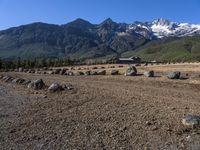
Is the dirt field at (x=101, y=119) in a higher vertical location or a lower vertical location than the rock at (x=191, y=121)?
lower

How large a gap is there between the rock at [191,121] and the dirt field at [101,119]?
228 mm

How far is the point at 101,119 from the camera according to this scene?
16344 millimetres

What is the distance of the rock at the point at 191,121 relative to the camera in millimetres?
14289

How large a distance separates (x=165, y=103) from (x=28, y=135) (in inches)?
289

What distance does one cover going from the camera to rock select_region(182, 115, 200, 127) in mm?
14289

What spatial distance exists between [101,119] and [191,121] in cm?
368

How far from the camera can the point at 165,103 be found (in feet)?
62.7

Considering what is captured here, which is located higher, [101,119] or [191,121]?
[191,121]

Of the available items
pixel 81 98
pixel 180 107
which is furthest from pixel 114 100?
pixel 180 107

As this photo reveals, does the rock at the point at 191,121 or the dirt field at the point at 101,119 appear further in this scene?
the rock at the point at 191,121

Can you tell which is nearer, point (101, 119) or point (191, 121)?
point (191, 121)

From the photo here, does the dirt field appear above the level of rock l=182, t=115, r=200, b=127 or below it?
below

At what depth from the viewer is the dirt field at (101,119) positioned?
43.0 feet

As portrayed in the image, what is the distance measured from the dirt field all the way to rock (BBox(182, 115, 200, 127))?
0.75ft
